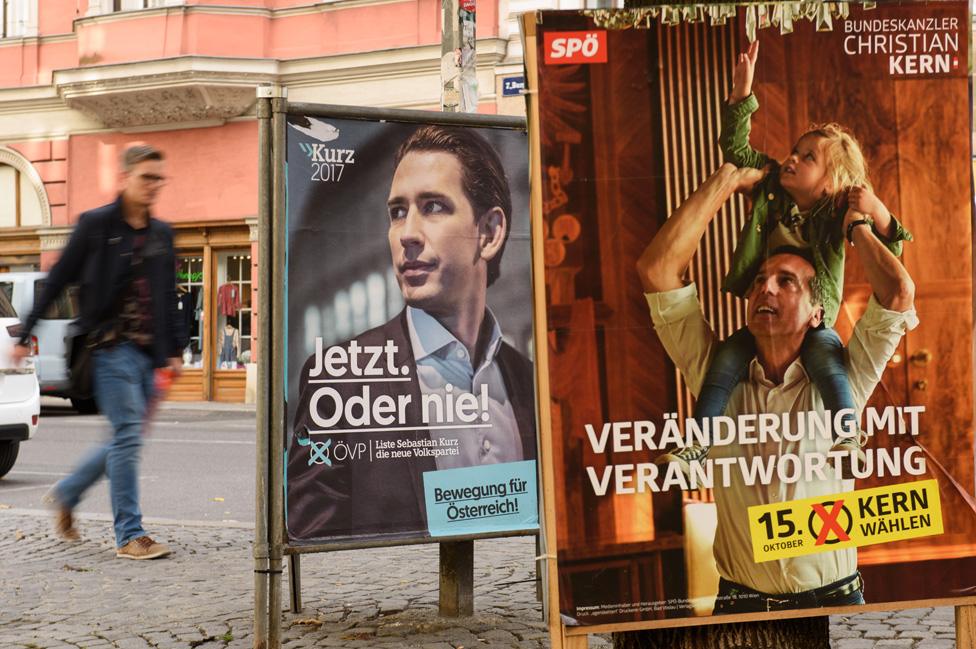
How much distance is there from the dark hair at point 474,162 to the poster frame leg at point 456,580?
40.5 inches

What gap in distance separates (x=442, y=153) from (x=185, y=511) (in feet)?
15.3

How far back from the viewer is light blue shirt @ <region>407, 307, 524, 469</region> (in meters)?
4.28

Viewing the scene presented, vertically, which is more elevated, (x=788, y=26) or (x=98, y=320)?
(x=788, y=26)

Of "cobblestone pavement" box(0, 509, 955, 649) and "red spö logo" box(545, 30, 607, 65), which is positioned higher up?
"red spö logo" box(545, 30, 607, 65)

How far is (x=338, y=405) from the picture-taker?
165 inches

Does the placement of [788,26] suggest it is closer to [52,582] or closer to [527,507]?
[527,507]

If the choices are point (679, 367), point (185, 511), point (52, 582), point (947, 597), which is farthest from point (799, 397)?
point (185, 511)

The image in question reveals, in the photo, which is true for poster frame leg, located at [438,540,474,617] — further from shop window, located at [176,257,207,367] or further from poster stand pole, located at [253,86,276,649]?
shop window, located at [176,257,207,367]

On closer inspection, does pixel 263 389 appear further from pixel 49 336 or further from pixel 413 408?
pixel 49 336

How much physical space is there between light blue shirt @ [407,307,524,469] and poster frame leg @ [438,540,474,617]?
53cm

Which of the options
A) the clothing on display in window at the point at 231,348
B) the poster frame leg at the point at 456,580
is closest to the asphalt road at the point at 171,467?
the poster frame leg at the point at 456,580

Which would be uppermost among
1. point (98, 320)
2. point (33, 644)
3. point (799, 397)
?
point (98, 320)

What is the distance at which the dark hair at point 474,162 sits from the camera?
4270mm

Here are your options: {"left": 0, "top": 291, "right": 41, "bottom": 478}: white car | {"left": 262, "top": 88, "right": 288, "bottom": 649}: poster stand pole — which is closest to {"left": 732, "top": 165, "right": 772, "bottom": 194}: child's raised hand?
{"left": 262, "top": 88, "right": 288, "bottom": 649}: poster stand pole
